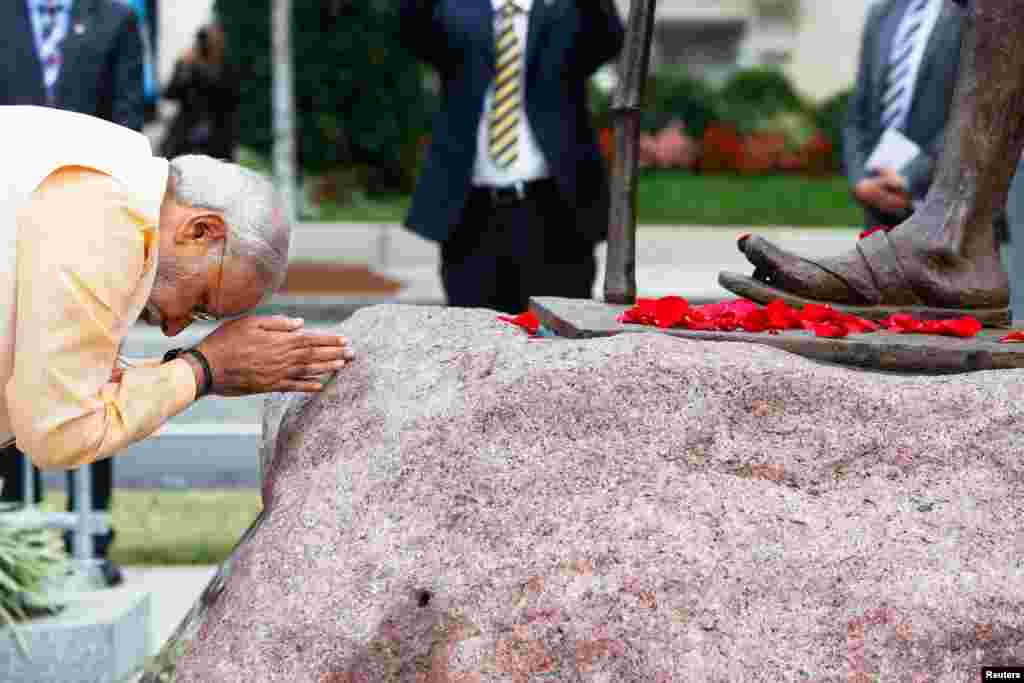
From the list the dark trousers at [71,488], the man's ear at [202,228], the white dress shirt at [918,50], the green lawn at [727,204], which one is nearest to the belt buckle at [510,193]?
the white dress shirt at [918,50]

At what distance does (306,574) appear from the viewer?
2514 millimetres

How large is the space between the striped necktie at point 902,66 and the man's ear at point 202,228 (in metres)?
2.92

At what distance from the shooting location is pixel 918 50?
192 inches

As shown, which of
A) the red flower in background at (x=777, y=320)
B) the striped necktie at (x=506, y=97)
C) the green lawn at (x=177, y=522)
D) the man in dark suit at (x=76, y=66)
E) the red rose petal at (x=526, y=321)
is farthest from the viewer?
the green lawn at (x=177, y=522)

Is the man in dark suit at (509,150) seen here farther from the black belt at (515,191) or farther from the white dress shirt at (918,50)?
the white dress shirt at (918,50)

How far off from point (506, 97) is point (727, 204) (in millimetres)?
10951

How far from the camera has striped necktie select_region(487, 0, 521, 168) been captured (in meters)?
4.50

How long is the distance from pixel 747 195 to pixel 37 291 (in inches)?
548

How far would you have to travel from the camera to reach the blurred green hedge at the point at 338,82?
1462 centimetres

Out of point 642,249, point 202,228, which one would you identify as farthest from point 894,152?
point 642,249

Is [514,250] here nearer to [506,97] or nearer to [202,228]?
[506,97]

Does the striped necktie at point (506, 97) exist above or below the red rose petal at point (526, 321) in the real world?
above

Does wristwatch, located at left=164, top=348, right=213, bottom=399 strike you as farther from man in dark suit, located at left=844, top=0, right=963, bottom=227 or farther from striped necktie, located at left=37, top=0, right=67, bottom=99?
man in dark suit, located at left=844, top=0, right=963, bottom=227

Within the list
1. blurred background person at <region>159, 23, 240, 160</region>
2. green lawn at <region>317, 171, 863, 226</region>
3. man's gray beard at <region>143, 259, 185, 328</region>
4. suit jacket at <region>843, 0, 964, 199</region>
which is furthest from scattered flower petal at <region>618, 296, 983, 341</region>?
green lawn at <region>317, 171, 863, 226</region>
